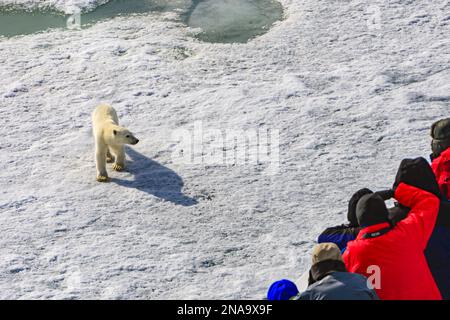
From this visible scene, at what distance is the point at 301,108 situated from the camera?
7621 mm

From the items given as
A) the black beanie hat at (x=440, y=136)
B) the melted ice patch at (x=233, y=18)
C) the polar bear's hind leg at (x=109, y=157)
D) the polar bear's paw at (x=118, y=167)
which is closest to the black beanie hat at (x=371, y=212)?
the black beanie hat at (x=440, y=136)

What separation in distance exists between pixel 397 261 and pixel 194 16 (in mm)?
6506

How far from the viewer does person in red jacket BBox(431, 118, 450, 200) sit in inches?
194

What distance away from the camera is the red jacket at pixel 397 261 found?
4020 millimetres

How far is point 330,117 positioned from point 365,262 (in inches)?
139

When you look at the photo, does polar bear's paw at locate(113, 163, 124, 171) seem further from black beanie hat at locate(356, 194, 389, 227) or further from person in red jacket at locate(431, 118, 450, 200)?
black beanie hat at locate(356, 194, 389, 227)

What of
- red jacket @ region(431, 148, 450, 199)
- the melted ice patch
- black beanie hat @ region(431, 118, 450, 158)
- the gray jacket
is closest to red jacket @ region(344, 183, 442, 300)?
the gray jacket

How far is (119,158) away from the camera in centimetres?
673

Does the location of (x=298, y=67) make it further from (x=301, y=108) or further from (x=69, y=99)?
(x=69, y=99)

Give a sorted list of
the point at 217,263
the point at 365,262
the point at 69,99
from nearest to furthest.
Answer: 1. the point at 365,262
2. the point at 217,263
3. the point at 69,99

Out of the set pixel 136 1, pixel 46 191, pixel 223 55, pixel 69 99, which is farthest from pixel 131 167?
pixel 136 1

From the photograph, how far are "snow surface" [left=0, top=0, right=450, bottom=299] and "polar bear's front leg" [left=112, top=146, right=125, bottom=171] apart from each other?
77mm

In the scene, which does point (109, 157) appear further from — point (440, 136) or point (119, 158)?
point (440, 136)

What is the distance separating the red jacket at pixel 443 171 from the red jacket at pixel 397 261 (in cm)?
92
